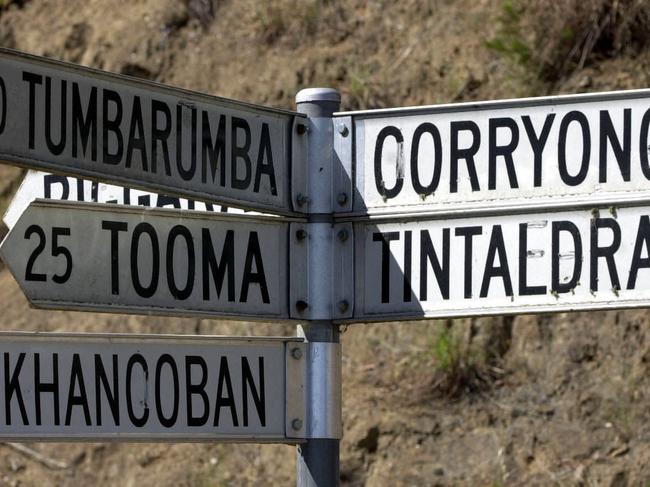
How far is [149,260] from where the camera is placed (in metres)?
3.23

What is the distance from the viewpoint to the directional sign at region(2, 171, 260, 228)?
379cm

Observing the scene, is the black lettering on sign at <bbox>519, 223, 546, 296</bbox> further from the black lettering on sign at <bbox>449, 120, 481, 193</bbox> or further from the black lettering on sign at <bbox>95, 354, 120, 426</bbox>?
the black lettering on sign at <bbox>95, 354, 120, 426</bbox>

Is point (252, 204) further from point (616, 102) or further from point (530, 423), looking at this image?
point (530, 423)

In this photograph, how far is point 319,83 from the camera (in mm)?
8531

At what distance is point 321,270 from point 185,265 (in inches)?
14.5

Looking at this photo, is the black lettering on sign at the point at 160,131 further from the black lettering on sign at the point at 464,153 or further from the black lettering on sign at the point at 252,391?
the black lettering on sign at the point at 464,153

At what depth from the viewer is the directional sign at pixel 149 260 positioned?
10.1 ft

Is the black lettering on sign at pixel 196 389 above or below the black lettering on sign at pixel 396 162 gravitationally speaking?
below

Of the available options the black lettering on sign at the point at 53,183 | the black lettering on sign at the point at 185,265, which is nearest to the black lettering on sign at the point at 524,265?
the black lettering on sign at the point at 185,265

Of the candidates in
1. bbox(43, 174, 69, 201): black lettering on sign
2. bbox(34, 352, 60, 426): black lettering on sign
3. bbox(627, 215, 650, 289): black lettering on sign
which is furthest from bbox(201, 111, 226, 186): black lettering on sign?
bbox(627, 215, 650, 289): black lettering on sign

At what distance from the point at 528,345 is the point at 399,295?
385 cm

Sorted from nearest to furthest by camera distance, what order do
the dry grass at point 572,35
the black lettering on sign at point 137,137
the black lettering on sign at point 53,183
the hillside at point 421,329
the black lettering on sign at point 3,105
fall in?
the black lettering on sign at point 3,105
the black lettering on sign at point 137,137
the black lettering on sign at point 53,183
the hillside at point 421,329
the dry grass at point 572,35

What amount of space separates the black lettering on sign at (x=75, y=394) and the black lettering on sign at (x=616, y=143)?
54.7 inches

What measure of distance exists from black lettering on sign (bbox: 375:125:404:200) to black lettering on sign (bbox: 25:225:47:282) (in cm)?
89
